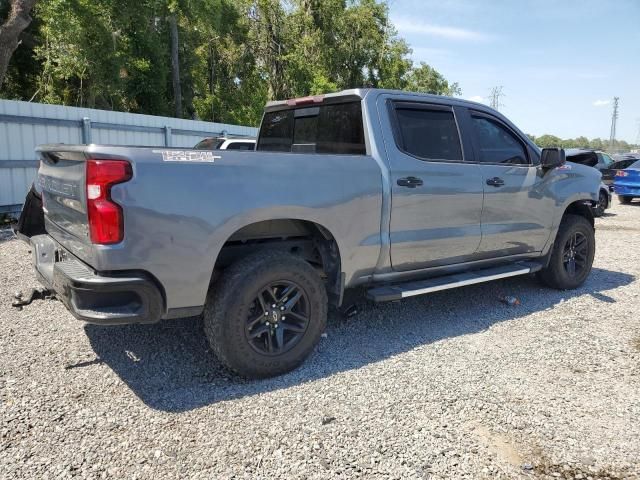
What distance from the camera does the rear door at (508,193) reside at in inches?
181

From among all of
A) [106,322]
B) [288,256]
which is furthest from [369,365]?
[106,322]

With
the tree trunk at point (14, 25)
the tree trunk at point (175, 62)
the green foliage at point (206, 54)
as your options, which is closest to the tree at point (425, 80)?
the green foliage at point (206, 54)

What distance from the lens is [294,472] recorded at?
2.46m

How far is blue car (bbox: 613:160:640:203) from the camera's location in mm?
15373

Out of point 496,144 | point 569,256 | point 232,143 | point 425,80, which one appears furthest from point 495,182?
point 425,80

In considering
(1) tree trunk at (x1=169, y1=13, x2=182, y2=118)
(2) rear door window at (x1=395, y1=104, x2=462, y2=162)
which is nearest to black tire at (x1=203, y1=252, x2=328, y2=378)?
(2) rear door window at (x1=395, y1=104, x2=462, y2=162)

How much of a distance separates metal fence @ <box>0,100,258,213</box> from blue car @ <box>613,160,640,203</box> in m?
14.3

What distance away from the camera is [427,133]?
4.25 m

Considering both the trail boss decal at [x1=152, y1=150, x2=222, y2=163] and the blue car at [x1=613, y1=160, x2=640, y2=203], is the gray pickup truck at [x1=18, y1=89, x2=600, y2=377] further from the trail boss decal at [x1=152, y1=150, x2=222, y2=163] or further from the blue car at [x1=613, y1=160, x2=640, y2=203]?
the blue car at [x1=613, y1=160, x2=640, y2=203]

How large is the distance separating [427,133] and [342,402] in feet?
7.81

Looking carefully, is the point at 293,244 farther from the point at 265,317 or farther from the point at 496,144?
the point at 496,144

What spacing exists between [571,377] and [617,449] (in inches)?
34.5

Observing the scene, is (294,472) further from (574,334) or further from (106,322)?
(574,334)

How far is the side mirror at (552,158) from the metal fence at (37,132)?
9.11m
